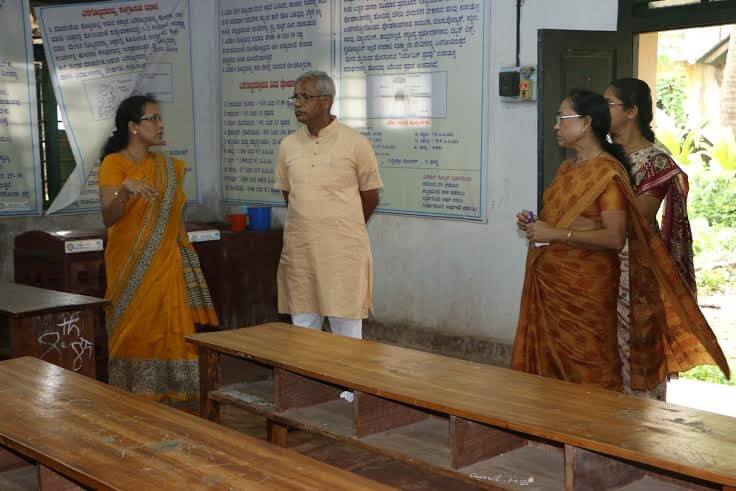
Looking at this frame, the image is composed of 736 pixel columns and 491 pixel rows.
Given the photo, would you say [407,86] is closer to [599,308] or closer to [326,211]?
[326,211]

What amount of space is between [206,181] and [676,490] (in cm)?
530

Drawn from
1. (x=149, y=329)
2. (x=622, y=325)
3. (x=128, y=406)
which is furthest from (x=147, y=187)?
(x=622, y=325)

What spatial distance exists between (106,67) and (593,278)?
410 centimetres

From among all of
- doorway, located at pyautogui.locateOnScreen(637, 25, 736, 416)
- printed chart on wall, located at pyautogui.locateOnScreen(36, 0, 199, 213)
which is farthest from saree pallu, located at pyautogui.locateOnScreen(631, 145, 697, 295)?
printed chart on wall, located at pyautogui.locateOnScreen(36, 0, 199, 213)

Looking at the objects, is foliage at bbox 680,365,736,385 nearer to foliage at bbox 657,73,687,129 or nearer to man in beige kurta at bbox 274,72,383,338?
man in beige kurta at bbox 274,72,383,338

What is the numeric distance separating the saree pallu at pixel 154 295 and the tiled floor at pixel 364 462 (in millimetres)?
417

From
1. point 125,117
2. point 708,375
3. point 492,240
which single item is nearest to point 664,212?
point 492,240

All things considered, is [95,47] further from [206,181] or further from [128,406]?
[128,406]

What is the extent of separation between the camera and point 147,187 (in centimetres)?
446

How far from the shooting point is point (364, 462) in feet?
13.0

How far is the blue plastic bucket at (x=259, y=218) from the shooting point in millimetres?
6613

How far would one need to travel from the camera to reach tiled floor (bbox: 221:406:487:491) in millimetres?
3713

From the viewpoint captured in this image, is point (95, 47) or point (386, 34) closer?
point (386, 34)

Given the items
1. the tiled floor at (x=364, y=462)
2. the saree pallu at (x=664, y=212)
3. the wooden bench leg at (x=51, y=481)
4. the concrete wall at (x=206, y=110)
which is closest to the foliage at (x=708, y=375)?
the saree pallu at (x=664, y=212)
